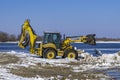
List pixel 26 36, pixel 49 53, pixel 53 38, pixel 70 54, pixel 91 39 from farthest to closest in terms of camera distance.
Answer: pixel 26 36 < pixel 91 39 < pixel 70 54 < pixel 53 38 < pixel 49 53

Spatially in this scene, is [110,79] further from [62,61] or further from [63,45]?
[63,45]

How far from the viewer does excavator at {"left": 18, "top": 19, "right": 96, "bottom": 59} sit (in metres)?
36.0

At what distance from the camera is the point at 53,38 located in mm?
36219

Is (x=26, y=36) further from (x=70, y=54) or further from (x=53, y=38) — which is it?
(x=70, y=54)

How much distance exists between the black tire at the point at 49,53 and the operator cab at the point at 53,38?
771 mm

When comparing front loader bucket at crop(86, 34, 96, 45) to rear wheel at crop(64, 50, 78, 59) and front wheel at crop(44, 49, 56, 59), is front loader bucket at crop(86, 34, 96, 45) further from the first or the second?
front wheel at crop(44, 49, 56, 59)

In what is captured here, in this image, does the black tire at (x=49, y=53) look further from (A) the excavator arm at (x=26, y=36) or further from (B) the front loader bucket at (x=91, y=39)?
(B) the front loader bucket at (x=91, y=39)

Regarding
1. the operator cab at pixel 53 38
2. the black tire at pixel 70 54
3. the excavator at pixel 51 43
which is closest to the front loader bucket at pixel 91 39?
the excavator at pixel 51 43

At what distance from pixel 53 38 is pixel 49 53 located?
137 cm

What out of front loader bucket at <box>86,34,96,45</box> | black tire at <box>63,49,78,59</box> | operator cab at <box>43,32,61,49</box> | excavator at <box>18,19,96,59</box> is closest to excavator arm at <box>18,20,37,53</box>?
excavator at <box>18,19,96,59</box>

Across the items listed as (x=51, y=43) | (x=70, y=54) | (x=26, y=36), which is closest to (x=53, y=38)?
(x=51, y=43)

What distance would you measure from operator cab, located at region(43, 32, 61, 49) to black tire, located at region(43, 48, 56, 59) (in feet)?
2.53

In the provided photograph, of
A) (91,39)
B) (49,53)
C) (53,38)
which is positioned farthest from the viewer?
(91,39)

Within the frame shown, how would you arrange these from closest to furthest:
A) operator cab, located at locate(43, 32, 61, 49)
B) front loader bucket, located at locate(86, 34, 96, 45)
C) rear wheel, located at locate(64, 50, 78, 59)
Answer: operator cab, located at locate(43, 32, 61, 49)
rear wheel, located at locate(64, 50, 78, 59)
front loader bucket, located at locate(86, 34, 96, 45)
